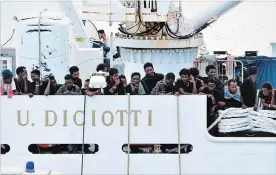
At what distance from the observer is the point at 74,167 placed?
1145 cm

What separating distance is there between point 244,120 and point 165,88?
1349 mm

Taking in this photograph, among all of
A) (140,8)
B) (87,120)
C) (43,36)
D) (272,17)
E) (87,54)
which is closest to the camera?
(87,120)

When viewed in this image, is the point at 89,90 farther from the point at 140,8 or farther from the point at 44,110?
the point at 140,8

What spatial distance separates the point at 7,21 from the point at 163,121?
833cm

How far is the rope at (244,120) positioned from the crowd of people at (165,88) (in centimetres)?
11

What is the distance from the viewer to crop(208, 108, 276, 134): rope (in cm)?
1159

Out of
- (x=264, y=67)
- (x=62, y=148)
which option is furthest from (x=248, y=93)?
(x=264, y=67)

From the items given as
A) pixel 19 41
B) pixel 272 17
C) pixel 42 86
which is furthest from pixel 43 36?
pixel 272 17

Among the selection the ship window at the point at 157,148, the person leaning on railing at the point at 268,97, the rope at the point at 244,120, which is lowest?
the ship window at the point at 157,148

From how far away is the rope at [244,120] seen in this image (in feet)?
38.0

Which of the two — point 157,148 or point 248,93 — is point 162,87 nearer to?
point 157,148

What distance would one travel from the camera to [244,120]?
458 inches

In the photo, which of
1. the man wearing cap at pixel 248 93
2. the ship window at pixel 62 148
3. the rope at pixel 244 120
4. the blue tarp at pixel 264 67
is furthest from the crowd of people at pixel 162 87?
the blue tarp at pixel 264 67

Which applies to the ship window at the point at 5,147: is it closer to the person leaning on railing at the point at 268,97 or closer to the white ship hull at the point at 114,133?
the white ship hull at the point at 114,133
